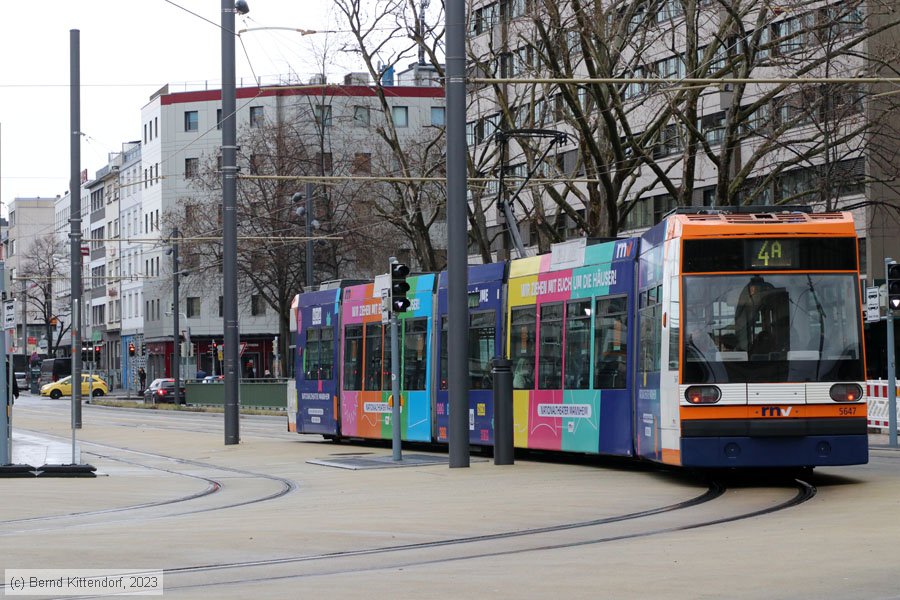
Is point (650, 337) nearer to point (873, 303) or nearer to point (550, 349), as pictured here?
point (550, 349)

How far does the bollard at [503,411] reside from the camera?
2075 centimetres

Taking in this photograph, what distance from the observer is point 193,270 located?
6675 centimetres

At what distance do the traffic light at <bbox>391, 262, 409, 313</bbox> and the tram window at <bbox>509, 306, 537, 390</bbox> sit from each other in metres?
1.69

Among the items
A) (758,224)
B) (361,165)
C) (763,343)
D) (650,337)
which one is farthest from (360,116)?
(763,343)

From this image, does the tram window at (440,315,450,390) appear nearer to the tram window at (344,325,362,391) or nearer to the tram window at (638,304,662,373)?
the tram window at (344,325,362,391)

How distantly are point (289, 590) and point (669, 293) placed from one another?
8.27 meters

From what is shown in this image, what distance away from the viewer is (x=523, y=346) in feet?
72.3

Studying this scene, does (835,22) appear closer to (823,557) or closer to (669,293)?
(669,293)

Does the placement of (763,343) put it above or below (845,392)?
above

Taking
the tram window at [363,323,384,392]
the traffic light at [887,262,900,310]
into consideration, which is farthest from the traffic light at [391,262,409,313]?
the traffic light at [887,262,900,310]

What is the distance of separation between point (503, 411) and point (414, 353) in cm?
497

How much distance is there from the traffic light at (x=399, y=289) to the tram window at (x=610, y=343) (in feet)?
10.5

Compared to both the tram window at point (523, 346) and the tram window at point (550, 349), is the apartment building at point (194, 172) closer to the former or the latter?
the tram window at point (523, 346)

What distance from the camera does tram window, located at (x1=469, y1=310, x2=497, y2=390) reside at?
22953mm
